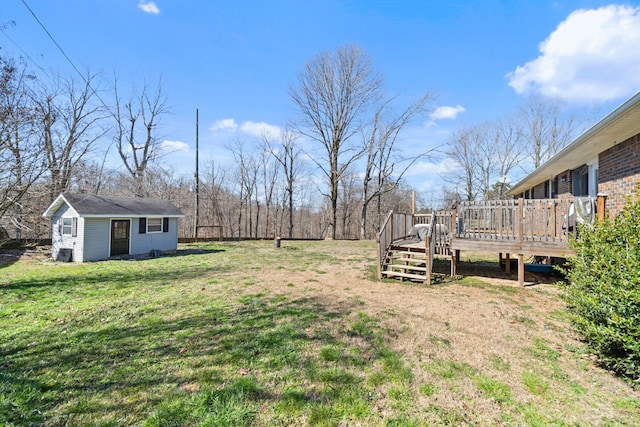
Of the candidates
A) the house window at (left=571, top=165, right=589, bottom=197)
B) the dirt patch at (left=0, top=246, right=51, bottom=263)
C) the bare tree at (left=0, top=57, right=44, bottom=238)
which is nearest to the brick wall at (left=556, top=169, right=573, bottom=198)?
the house window at (left=571, top=165, right=589, bottom=197)

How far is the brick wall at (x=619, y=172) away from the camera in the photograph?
5.50 m

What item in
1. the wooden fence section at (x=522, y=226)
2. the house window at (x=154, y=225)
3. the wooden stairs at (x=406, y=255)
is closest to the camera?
the wooden fence section at (x=522, y=226)

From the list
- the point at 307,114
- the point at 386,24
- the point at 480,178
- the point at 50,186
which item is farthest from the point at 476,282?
the point at 480,178

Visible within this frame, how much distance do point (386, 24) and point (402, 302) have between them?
12.6 m

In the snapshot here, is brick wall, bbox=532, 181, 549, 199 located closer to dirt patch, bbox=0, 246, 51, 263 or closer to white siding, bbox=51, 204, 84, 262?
white siding, bbox=51, 204, 84, 262

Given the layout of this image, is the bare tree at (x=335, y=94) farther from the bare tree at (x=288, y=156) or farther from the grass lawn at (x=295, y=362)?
the grass lawn at (x=295, y=362)

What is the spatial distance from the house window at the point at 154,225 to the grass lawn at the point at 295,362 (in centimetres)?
772

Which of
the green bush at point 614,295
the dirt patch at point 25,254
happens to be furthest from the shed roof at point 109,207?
the green bush at point 614,295

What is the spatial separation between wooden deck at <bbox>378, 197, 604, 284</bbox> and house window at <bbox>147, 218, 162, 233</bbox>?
11.6 m

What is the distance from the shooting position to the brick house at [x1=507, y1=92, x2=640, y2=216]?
15.3 ft

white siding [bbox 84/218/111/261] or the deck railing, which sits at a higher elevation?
the deck railing

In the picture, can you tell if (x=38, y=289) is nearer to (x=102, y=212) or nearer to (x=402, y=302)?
(x=102, y=212)

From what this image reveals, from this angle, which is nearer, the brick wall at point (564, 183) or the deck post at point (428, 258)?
the deck post at point (428, 258)

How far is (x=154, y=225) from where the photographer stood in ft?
45.2
